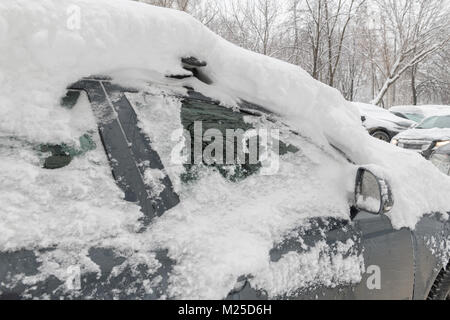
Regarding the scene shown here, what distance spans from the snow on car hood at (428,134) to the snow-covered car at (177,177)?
696 cm

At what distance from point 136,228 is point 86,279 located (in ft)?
0.75

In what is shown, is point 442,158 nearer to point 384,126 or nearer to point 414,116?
point 384,126

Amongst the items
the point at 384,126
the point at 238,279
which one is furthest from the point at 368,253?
the point at 384,126

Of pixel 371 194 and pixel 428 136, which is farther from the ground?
pixel 428 136

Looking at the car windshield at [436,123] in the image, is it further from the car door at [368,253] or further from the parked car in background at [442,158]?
the car door at [368,253]

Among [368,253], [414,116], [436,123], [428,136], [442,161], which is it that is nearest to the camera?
[368,253]

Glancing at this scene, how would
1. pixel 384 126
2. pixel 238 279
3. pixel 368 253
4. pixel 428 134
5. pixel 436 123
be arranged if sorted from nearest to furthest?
pixel 238 279, pixel 368 253, pixel 428 134, pixel 436 123, pixel 384 126

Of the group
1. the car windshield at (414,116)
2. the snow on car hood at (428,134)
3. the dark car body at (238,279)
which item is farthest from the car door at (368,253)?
the car windshield at (414,116)

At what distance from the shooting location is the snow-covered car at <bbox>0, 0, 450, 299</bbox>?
1104 mm

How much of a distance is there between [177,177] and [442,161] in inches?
219

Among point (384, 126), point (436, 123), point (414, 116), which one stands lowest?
point (436, 123)

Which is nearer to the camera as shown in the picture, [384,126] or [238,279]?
[238,279]

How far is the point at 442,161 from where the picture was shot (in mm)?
5645

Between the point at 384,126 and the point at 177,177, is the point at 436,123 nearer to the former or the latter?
the point at 384,126
